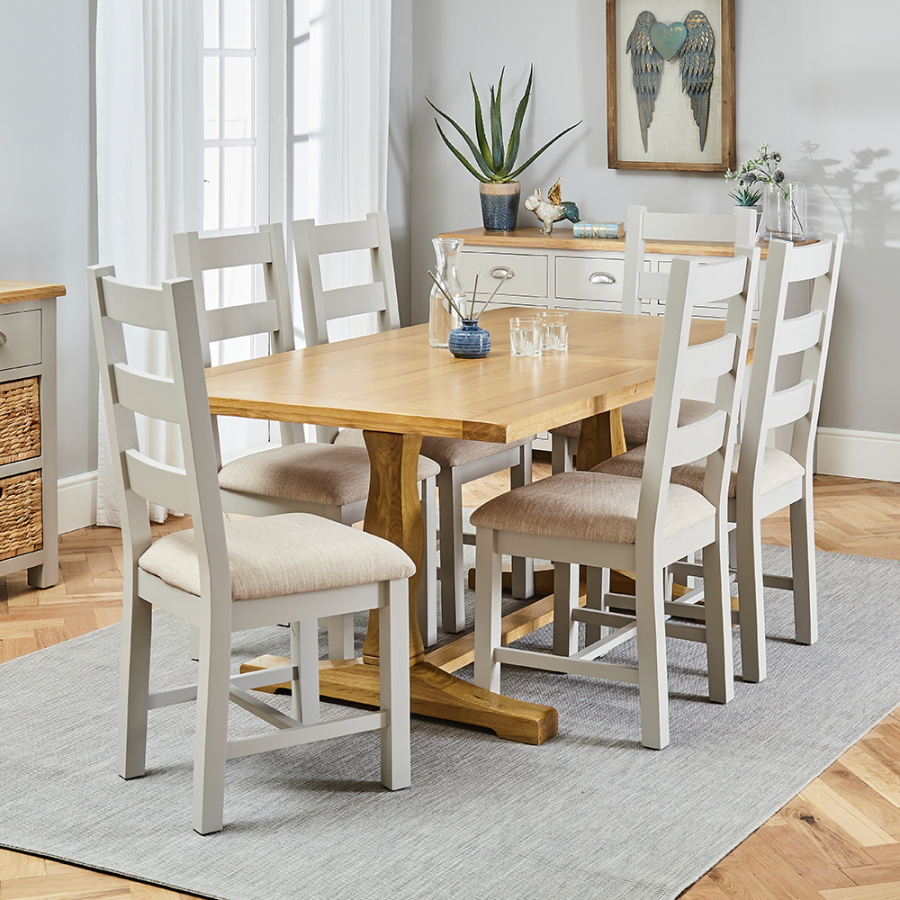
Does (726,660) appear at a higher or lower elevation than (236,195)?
lower

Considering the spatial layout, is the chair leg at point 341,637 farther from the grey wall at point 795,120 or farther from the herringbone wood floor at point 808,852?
the grey wall at point 795,120

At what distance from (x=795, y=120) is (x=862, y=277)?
2.22 ft

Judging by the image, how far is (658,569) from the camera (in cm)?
275

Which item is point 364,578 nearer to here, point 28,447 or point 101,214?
point 28,447

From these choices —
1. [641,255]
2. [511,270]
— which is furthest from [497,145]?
[641,255]

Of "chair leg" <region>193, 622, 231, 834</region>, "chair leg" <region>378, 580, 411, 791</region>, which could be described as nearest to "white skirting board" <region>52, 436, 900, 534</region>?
"chair leg" <region>378, 580, 411, 791</region>

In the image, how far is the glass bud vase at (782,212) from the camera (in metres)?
5.20

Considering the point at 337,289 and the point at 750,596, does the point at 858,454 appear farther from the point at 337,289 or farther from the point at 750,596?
the point at 337,289

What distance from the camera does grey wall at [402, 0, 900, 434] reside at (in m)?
5.18

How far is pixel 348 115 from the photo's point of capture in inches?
218

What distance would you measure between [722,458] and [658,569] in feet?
1.17

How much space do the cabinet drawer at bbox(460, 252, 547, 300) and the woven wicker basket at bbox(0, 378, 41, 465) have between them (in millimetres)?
2178

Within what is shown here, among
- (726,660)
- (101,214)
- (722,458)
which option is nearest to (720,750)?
(726,660)

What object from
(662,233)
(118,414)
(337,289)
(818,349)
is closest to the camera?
(118,414)
